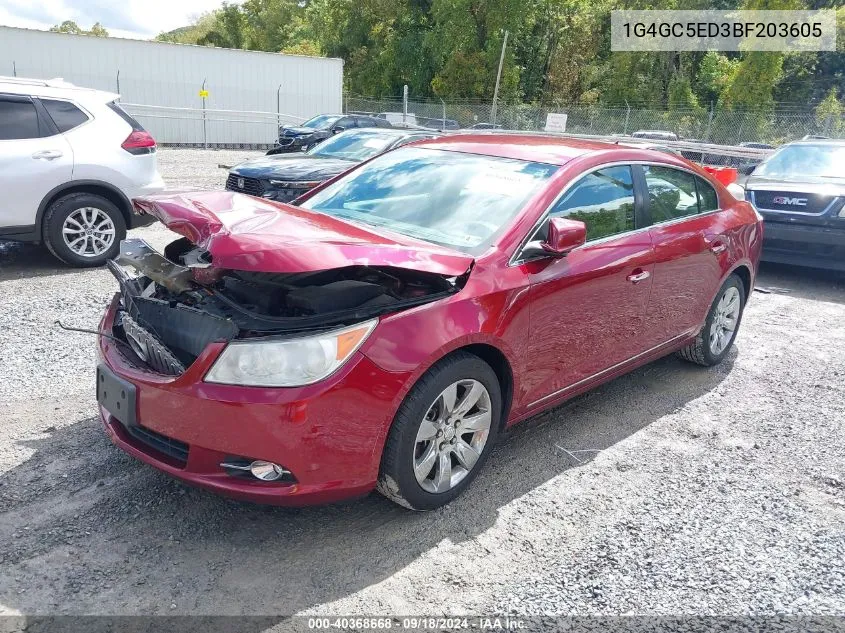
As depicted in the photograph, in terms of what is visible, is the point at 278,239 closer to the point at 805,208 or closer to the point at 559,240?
the point at 559,240

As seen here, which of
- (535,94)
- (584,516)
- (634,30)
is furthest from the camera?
(535,94)

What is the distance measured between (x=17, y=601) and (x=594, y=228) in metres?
3.20

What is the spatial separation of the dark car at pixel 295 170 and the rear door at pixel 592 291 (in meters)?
4.58

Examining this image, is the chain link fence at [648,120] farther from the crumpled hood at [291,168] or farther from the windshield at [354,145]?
the crumpled hood at [291,168]

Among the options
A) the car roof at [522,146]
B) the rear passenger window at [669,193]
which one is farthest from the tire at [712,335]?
the car roof at [522,146]

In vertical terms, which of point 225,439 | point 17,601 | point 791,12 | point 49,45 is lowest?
point 17,601

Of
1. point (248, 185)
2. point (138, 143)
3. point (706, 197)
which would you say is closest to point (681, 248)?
point (706, 197)

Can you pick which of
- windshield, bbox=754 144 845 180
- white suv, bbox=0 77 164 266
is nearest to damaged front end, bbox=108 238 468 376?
white suv, bbox=0 77 164 266

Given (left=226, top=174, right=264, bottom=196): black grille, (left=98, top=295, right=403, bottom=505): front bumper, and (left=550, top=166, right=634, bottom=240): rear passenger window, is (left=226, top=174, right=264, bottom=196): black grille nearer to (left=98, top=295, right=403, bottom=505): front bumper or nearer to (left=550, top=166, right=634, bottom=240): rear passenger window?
(left=550, top=166, right=634, bottom=240): rear passenger window

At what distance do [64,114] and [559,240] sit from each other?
576 centimetres

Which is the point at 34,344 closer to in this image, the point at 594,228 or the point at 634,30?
the point at 594,228

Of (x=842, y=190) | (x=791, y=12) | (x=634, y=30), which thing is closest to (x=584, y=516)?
(x=842, y=190)

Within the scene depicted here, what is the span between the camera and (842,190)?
8281mm

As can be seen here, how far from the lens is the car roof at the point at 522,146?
A: 13.1 feet
